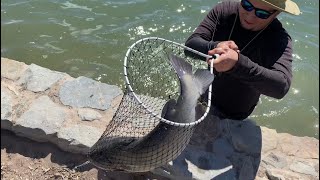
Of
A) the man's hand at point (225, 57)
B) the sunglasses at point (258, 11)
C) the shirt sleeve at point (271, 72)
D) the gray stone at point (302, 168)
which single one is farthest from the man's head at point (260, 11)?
the gray stone at point (302, 168)

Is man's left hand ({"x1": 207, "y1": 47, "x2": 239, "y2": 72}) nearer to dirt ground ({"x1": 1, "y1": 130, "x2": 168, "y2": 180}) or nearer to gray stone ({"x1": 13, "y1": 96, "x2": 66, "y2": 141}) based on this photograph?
dirt ground ({"x1": 1, "y1": 130, "x2": 168, "y2": 180})

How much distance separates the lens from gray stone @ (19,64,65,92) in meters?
5.02

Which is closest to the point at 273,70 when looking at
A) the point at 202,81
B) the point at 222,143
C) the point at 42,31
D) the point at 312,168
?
the point at 202,81

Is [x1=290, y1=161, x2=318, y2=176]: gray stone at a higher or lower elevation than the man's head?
lower

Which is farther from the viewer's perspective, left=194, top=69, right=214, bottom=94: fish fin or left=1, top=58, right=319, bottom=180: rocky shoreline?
left=1, top=58, right=319, bottom=180: rocky shoreline

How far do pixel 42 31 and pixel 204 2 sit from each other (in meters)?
3.39

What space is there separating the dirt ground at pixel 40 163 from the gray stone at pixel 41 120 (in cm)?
13

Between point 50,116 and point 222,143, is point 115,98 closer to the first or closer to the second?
point 50,116

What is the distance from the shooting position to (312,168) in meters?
4.88

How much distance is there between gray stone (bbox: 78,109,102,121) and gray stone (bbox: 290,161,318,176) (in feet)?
7.38

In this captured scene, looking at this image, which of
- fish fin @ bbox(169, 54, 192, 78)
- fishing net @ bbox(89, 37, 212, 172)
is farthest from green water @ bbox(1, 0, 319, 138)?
fish fin @ bbox(169, 54, 192, 78)

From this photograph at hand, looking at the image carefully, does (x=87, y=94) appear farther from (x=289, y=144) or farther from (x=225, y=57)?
(x=289, y=144)

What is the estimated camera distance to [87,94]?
5062 millimetres

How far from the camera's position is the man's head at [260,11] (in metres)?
4.04
